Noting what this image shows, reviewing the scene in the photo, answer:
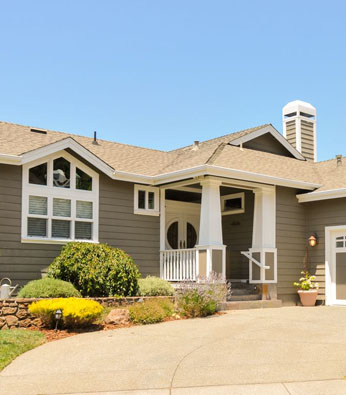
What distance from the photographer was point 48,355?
8.84 m

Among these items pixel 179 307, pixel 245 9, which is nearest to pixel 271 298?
pixel 179 307

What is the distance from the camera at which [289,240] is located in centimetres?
1662

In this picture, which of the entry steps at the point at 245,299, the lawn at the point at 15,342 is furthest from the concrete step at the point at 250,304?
the lawn at the point at 15,342

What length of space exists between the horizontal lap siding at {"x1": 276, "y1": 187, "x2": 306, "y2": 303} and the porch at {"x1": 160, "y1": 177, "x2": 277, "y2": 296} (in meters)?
0.32

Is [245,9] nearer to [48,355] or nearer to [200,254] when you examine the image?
[200,254]

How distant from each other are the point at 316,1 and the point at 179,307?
781cm

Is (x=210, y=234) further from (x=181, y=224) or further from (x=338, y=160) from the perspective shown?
(x=338, y=160)

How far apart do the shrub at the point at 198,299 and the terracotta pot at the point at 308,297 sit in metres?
4.04

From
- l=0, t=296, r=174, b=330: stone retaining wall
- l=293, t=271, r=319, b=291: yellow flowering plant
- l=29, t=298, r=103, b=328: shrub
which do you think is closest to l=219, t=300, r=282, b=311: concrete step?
l=293, t=271, r=319, b=291: yellow flowering plant

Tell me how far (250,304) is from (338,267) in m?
3.09

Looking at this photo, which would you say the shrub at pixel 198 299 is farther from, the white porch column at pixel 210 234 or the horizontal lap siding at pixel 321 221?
the horizontal lap siding at pixel 321 221

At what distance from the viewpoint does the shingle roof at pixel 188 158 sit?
15.2m

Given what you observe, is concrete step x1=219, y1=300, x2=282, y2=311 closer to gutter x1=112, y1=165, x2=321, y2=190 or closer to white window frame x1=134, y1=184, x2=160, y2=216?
gutter x1=112, y1=165, x2=321, y2=190

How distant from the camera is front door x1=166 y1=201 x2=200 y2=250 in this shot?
17578 mm
